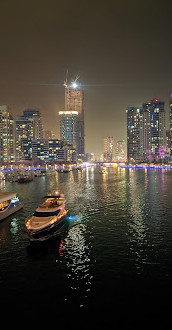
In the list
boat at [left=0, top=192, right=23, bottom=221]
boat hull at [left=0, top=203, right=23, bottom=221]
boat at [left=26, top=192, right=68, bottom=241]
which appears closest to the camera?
boat at [left=26, top=192, right=68, bottom=241]

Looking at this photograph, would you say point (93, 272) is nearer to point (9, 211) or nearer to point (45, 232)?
point (45, 232)

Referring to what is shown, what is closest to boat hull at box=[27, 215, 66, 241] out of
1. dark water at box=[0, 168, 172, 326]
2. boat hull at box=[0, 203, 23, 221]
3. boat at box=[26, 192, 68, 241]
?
boat at box=[26, 192, 68, 241]

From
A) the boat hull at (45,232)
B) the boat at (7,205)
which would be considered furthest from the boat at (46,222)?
the boat at (7,205)

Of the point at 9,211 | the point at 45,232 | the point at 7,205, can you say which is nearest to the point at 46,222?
the point at 45,232

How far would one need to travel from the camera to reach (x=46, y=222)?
114 ft

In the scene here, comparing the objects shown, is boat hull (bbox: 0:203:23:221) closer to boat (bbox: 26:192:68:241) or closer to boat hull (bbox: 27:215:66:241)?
boat (bbox: 26:192:68:241)

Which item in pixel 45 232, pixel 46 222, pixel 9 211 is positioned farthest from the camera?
pixel 9 211

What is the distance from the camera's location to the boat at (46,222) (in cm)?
3322

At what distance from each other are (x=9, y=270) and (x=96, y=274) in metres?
9.53

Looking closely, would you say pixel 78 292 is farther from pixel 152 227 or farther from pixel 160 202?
pixel 160 202

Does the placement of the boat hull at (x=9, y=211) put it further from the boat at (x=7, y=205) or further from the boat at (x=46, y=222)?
the boat at (x=46, y=222)

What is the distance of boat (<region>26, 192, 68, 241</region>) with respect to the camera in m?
33.2

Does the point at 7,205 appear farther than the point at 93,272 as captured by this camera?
Yes

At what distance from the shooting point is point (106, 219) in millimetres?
46188
